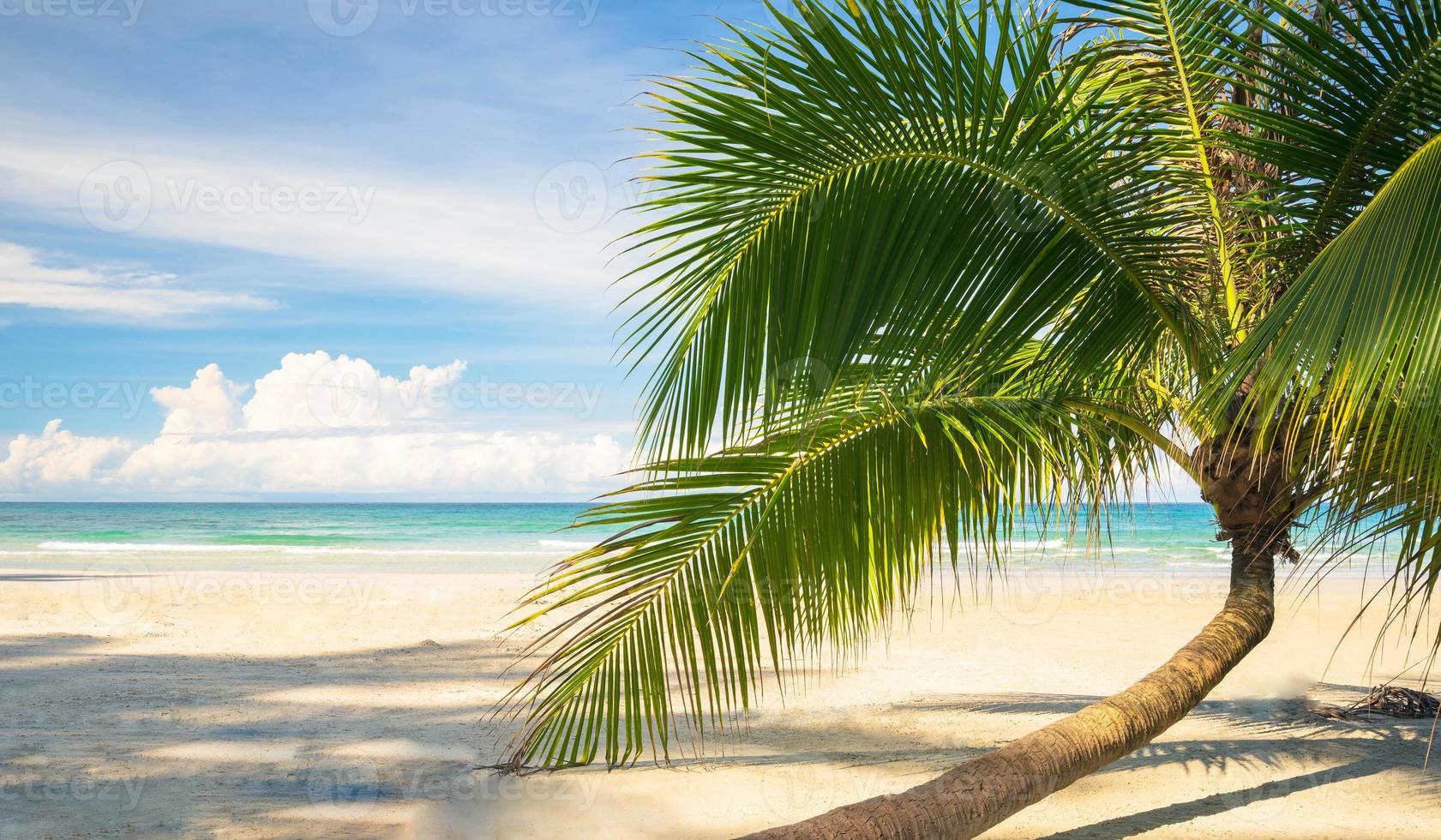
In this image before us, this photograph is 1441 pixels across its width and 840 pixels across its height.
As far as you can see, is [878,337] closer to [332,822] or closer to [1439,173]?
[1439,173]

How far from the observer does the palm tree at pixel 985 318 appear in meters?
2.69

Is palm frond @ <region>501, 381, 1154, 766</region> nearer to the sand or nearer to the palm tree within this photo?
the palm tree

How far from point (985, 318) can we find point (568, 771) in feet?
10.9

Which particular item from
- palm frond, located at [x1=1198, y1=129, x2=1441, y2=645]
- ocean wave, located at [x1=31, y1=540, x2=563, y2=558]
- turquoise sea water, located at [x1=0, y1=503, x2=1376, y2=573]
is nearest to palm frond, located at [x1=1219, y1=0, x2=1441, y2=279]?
palm frond, located at [x1=1198, y1=129, x2=1441, y2=645]

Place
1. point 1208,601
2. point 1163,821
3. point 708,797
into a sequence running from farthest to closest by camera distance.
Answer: point 1208,601 < point 708,797 < point 1163,821

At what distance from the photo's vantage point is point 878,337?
3.00 metres

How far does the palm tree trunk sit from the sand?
580 mm

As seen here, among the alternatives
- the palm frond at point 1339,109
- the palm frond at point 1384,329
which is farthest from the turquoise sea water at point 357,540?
the palm frond at point 1384,329

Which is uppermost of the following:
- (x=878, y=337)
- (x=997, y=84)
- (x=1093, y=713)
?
(x=997, y=84)

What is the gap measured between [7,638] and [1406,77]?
10996mm

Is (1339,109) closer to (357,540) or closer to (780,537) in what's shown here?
(780,537)

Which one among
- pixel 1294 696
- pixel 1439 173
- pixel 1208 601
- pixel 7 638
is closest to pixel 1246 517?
pixel 1439 173

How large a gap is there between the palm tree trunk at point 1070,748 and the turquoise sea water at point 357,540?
37.4ft

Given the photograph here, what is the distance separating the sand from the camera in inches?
167
